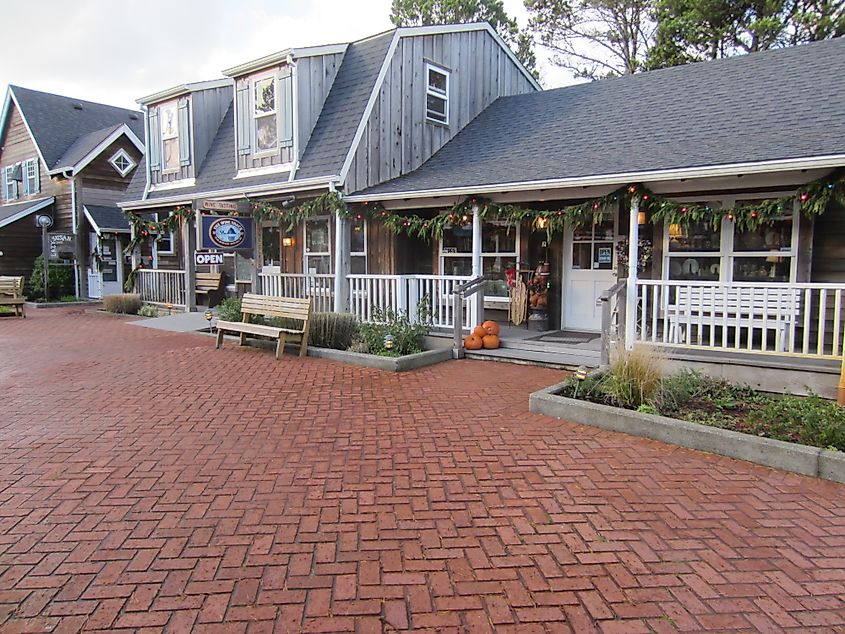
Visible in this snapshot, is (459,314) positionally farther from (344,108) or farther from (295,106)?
(295,106)

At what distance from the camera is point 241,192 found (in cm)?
1267

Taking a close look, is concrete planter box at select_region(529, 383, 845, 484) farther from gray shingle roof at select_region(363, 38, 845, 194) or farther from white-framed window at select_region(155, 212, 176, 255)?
white-framed window at select_region(155, 212, 176, 255)

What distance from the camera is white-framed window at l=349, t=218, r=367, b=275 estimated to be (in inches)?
487

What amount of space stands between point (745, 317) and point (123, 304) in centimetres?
1458

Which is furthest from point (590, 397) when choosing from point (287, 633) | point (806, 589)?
point (287, 633)

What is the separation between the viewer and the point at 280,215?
1205cm

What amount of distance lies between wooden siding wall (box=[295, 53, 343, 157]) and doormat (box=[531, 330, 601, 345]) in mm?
6332

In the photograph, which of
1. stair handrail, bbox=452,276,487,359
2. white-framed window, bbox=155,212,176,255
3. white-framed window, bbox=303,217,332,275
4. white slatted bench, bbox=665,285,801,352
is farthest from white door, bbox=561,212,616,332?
white-framed window, bbox=155,212,176,255

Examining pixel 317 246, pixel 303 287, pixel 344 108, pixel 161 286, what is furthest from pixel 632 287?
pixel 161 286

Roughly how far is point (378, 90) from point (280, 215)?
10.5 feet

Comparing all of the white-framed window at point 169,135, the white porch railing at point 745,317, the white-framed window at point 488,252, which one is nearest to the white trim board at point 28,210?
the white-framed window at point 169,135

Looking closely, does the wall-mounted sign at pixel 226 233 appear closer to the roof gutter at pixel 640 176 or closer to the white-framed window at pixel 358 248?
the white-framed window at pixel 358 248

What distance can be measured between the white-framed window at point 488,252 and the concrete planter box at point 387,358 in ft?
8.32

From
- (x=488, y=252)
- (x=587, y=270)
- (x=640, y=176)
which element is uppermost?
(x=640, y=176)
